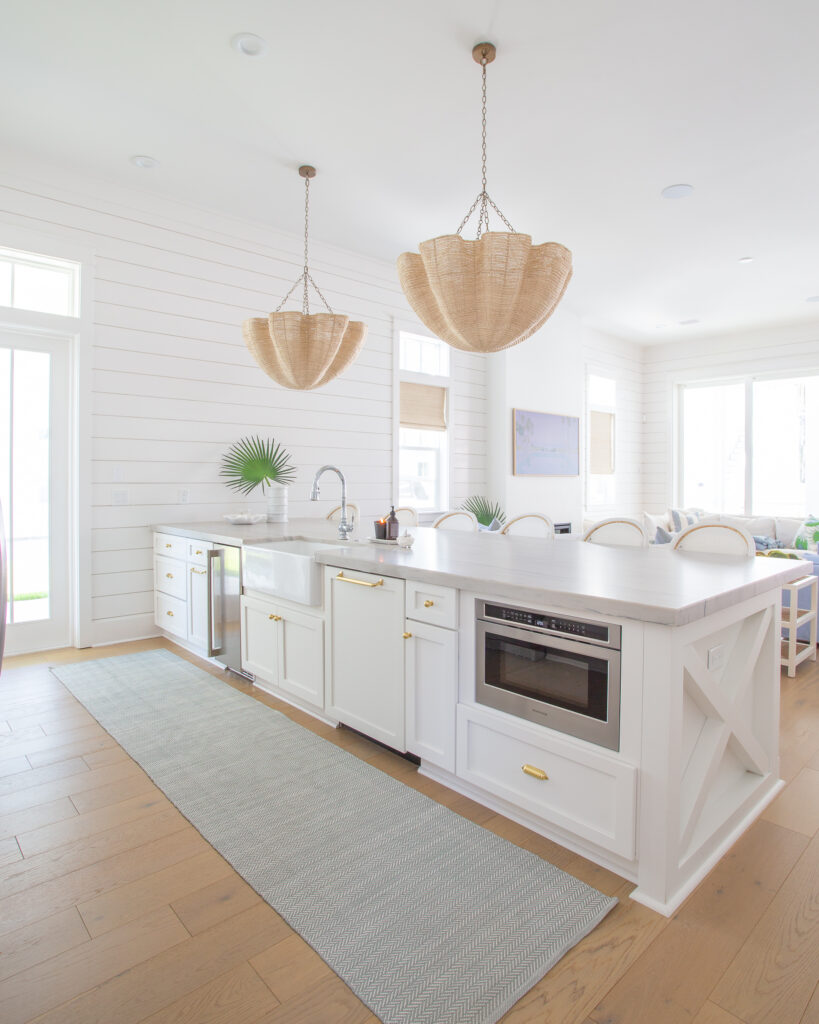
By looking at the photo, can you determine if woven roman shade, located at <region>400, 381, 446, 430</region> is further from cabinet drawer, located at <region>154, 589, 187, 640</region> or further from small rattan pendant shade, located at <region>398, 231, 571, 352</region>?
small rattan pendant shade, located at <region>398, 231, 571, 352</region>

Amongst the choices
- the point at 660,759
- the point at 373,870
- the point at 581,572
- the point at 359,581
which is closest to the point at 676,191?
the point at 581,572

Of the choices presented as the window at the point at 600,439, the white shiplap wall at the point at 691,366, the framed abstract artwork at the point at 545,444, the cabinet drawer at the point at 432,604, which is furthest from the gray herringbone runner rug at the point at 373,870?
the white shiplap wall at the point at 691,366

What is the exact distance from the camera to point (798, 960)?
4.81 feet

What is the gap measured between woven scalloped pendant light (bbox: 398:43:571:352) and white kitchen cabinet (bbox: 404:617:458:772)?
1.27 meters

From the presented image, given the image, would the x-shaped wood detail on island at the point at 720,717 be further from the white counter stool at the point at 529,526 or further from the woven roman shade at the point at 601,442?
the woven roman shade at the point at 601,442

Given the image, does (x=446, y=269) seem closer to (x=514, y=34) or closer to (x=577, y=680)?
(x=514, y=34)

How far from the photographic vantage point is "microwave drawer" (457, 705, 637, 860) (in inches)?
66.4

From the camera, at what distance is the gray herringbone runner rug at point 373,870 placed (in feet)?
4.62

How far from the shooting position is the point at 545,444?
23.4ft

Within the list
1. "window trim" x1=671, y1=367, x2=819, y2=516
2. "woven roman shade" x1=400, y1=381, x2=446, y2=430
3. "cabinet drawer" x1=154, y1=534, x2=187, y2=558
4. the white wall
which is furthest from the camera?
"window trim" x1=671, y1=367, x2=819, y2=516

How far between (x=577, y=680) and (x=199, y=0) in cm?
313

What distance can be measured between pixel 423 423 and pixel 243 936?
5081 mm

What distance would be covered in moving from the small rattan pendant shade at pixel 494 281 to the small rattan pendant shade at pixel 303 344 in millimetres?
1007

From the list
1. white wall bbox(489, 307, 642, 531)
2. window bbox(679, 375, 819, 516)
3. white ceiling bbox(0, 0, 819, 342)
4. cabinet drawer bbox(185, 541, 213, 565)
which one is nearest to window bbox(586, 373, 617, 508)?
white wall bbox(489, 307, 642, 531)
